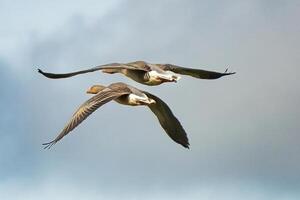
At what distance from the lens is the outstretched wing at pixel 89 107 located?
19.2m

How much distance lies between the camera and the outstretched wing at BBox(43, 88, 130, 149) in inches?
758

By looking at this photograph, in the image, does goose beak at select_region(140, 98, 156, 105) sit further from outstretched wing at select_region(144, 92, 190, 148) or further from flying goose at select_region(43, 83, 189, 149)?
outstretched wing at select_region(144, 92, 190, 148)

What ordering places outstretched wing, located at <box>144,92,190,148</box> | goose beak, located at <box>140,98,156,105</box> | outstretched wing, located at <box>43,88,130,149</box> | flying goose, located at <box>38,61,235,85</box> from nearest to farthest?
outstretched wing, located at <box>43,88,130,149</box> < goose beak, located at <box>140,98,156,105</box> < flying goose, located at <box>38,61,235,85</box> < outstretched wing, located at <box>144,92,190,148</box>

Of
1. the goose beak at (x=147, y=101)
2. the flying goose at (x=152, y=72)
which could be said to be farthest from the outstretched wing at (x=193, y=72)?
the goose beak at (x=147, y=101)

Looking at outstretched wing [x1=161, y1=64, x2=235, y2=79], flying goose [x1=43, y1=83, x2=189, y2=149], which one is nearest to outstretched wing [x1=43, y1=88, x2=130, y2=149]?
flying goose [x1=43, y1=83, x2=189, y2=149]

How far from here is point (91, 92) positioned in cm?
2334

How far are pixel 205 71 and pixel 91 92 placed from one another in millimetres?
2811

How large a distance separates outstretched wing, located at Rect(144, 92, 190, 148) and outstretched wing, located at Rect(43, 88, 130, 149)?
1365mm

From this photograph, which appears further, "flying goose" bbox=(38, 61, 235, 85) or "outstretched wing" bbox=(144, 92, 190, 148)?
"outstretched wing" bbox=(144, 92, 190, 148)

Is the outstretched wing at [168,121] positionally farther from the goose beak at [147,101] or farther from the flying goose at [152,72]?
the goose beak at [147,101]

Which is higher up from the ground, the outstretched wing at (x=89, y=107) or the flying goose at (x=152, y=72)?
the flying goose at (x=152, y=72)

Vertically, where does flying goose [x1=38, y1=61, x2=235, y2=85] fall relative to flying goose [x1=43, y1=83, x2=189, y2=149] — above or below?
above

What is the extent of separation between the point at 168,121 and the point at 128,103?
1512mm

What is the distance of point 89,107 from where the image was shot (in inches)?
795
